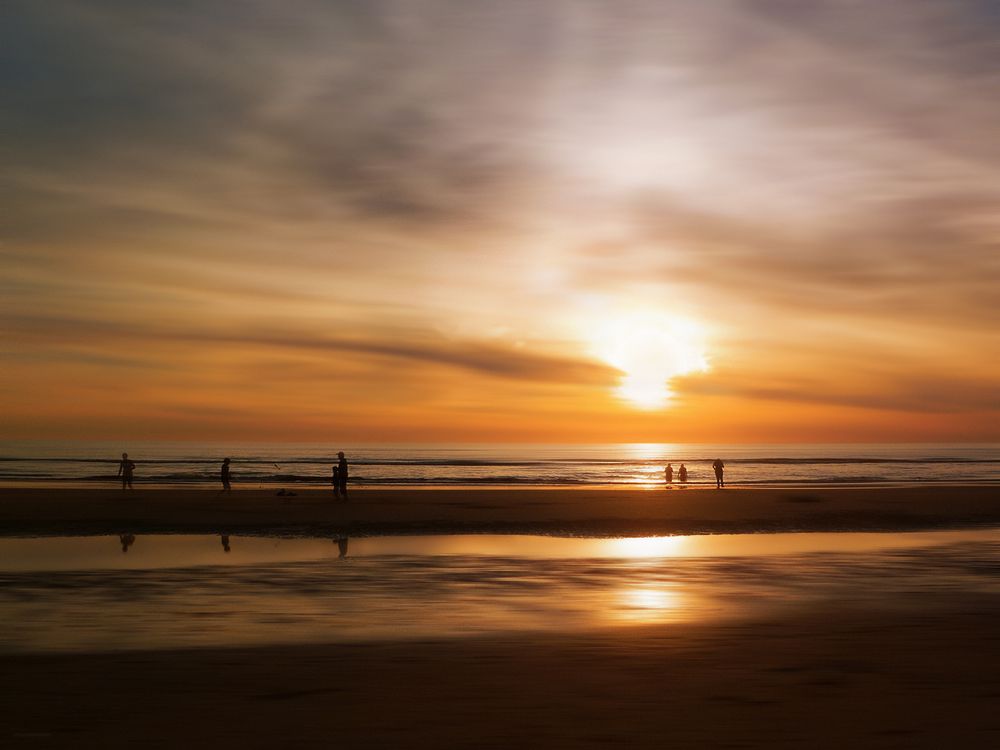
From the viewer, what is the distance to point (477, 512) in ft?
120

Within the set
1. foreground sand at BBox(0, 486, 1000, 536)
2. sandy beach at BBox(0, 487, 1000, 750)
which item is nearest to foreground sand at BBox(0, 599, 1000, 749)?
sandy beach at BBox(0, 487, 1000, 750)

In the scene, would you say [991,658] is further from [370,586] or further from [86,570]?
[86,570]

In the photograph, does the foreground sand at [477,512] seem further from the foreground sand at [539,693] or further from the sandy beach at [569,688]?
the foreground sand at [539,693]

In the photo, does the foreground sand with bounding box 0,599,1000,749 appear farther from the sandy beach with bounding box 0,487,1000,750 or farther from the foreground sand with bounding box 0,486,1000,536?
the foreground sand with bounding box 0,486,1000,536

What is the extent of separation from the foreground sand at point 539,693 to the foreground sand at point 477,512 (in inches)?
712

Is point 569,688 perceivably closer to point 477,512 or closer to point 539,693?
point 539,693

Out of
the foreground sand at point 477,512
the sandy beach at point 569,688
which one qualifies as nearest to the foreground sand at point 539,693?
the sandy beach at point 569,688

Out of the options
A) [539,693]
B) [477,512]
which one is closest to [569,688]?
[539,693]

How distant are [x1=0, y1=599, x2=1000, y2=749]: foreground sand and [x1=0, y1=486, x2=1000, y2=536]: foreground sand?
18.1 m

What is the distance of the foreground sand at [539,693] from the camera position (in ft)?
26.7

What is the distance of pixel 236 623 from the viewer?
13.6m

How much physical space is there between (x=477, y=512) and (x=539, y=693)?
89.4 feet

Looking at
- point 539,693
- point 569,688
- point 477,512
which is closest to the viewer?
point 539,693

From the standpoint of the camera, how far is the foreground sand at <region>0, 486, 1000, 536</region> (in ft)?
100
